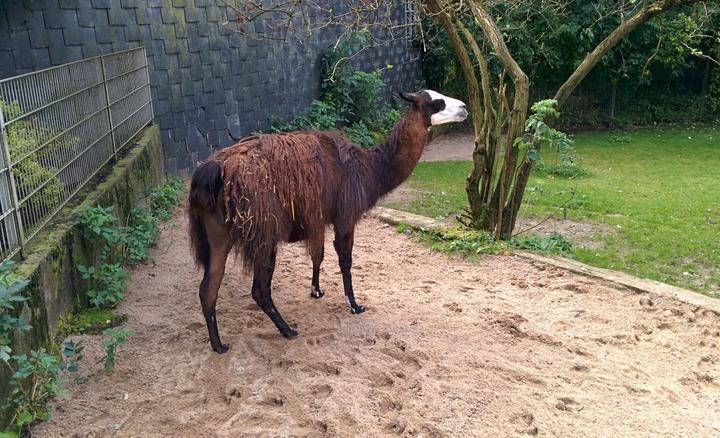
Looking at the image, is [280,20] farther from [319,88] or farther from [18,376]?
[18,376]

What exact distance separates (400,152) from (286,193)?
1151mm

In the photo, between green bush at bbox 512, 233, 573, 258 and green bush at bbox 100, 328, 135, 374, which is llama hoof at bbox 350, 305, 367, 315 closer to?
green bush at bbox 100, 328, 135, 374

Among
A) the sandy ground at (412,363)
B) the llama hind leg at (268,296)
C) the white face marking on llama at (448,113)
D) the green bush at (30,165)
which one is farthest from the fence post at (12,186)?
the white face marking on llama at (448,113)

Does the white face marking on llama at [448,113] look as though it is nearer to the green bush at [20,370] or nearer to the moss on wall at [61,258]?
the moss on wall at [61,258]

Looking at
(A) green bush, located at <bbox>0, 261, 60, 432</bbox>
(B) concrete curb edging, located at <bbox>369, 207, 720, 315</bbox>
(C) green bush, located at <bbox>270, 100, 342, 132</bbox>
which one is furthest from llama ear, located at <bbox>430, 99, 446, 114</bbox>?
(C) green bush, located at <bbox>270, 100, 342, 132</bbox>

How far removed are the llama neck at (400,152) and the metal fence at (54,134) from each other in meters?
2.29

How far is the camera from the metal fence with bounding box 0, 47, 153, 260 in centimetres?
364

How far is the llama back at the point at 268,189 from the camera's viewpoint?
3895mm

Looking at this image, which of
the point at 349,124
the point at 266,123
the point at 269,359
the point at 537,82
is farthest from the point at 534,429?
the point at 537,82

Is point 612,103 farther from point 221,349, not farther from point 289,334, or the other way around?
point 221,349

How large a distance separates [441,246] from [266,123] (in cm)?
508

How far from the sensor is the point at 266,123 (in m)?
10.3

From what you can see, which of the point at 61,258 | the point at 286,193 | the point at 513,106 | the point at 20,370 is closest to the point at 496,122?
the point at 513,106

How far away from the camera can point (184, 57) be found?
28.0 ft
